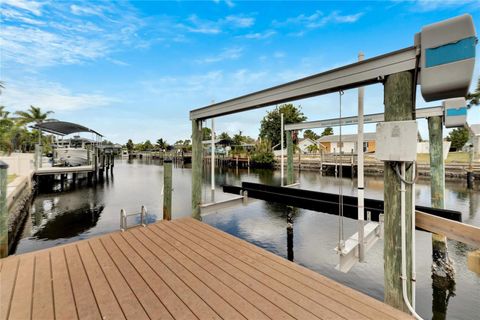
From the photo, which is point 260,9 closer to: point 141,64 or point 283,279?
point 141,64

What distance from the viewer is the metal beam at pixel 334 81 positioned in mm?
1916

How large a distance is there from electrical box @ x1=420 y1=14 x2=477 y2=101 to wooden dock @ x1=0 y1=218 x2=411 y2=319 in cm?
192

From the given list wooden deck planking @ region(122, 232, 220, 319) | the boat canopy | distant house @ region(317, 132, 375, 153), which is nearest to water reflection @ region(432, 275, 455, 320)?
wooden deck planking @ region(122, 232, 220, 319)

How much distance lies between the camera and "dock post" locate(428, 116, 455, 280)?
4.63 meters

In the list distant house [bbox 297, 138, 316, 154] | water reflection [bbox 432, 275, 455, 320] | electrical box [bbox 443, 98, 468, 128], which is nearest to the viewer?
water reflection [bbox 432, 275, 455, 320]

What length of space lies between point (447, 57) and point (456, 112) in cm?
368

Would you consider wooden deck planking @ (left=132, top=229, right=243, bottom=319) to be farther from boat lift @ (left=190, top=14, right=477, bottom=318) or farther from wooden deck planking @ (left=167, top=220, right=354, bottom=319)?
boat lift @ (left=190, top=14, right=477, bottom=318)

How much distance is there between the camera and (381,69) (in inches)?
79.4

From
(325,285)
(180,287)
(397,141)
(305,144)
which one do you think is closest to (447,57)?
(397,141)

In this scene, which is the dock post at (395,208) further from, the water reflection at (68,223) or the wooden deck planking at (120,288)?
the water reflection at (68,223)

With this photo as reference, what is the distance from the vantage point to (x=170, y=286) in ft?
7.39

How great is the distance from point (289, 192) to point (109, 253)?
3.79 m

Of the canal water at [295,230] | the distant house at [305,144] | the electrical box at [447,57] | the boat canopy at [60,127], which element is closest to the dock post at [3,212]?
the canal water at [295,230]

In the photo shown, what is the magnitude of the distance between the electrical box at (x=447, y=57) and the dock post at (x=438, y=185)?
3.90 m
